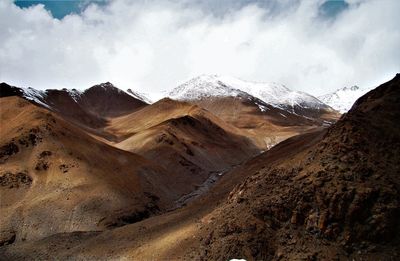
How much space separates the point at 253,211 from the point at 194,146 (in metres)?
68.6

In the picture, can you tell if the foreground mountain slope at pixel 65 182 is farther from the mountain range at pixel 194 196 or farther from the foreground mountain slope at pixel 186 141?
the foreground mountain slope at pixel 186 141

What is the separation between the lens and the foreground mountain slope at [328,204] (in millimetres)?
27609

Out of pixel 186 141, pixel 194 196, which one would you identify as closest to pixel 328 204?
pixel 194 196

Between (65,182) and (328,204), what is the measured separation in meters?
38.7

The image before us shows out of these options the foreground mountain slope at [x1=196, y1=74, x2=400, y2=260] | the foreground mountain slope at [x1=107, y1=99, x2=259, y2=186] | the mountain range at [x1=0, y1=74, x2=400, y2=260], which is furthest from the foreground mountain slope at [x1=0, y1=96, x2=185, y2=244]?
the foreground mountain slope at [x1=196, y1=74, x2=400, y2=260]

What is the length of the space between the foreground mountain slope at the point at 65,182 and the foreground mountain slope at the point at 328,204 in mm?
23662

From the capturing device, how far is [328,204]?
1168 inches

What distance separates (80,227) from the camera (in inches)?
2069

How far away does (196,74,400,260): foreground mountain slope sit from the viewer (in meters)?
27.6

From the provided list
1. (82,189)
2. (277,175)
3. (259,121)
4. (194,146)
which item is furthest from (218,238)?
(259,121)

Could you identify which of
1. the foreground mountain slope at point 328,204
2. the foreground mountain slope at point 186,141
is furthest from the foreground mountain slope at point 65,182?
the foreground mountain slope at point 328,204

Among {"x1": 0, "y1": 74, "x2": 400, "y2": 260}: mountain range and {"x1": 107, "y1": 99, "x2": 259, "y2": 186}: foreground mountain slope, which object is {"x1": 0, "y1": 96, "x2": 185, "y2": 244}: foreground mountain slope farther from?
{"x1": 107, "y1": 99, "x2": 259, "y2": 186}: foreground mountain slope

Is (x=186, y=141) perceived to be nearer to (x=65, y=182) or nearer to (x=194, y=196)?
(x=194, y=196)

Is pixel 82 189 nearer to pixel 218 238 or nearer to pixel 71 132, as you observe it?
pixel 71 132
